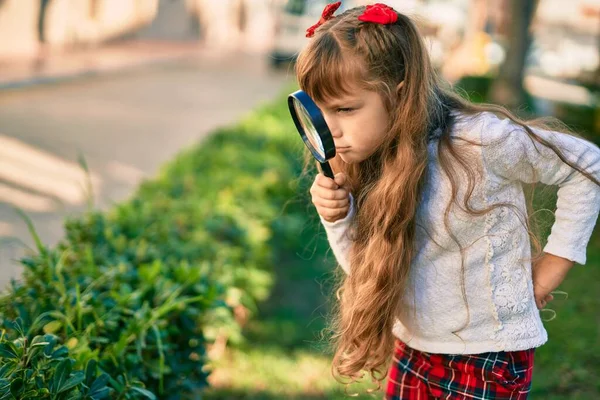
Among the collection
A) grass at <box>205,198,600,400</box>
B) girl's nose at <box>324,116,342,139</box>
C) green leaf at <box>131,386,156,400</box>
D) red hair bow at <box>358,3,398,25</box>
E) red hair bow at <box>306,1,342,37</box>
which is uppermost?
red hair bow at <box>358,3,398,25</box>

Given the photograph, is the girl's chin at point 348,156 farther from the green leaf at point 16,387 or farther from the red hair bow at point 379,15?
the green leaf at point 16,387

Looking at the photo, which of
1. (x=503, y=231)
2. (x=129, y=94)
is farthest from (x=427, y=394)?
(x=129, y=94)

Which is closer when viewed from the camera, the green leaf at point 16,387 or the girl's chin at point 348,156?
the green leaf at point 16,387

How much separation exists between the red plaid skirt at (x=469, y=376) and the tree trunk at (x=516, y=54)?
10.5 m

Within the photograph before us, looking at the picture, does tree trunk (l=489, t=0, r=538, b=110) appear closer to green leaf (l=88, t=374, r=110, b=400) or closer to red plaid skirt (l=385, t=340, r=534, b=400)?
red plaid skirt (l=385, t=340, r=534, b=400)

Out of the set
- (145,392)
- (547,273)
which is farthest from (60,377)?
(547,273)

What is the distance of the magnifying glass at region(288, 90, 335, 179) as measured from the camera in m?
1.76

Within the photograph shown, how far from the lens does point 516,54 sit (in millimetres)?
12320

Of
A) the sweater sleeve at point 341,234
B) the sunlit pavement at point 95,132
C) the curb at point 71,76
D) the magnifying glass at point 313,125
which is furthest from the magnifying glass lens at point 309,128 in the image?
the curb at point 71,76

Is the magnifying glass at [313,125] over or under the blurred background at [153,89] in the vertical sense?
over

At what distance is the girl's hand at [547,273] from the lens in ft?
6.82

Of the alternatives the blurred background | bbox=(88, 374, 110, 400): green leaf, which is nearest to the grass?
the blurred background

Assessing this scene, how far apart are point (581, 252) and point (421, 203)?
0.47 meters

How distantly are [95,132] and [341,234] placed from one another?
25.5 ft
